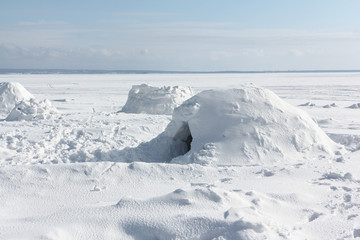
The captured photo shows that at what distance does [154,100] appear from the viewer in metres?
14.9

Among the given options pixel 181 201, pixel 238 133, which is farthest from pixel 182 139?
pixel 181 201

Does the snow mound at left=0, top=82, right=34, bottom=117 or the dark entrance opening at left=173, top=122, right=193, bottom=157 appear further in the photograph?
the snow mound at left=0, top=82, right=34, bottom=117

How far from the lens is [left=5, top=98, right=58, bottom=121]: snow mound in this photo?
12742 mm

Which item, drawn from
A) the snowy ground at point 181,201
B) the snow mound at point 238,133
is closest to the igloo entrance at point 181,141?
the snow mound at point 238,133

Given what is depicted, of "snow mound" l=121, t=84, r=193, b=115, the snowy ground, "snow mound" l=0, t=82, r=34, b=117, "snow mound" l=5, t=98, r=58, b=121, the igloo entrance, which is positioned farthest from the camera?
"snow mound" l=0, t=82, r=34, b=117

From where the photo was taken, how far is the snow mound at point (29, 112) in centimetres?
1274

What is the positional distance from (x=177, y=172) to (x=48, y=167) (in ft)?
5.76

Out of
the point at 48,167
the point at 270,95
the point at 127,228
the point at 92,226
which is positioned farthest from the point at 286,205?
the point at 270,95

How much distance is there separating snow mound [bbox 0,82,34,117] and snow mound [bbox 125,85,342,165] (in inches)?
378

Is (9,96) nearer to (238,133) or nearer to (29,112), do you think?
(29,112)

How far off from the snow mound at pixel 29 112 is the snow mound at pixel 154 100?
3.24 metres

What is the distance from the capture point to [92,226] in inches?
146

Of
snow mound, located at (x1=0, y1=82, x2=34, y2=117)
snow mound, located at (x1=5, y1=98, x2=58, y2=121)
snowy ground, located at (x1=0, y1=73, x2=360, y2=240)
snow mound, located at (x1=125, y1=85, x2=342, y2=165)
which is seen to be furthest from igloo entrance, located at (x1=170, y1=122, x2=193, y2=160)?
snow mound, located at (x1=0, y1=82, x2=34, y2=117)

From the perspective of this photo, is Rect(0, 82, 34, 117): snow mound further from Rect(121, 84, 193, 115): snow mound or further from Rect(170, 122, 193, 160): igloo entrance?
Rect(170, 122, 193, 160): igloo entrance
